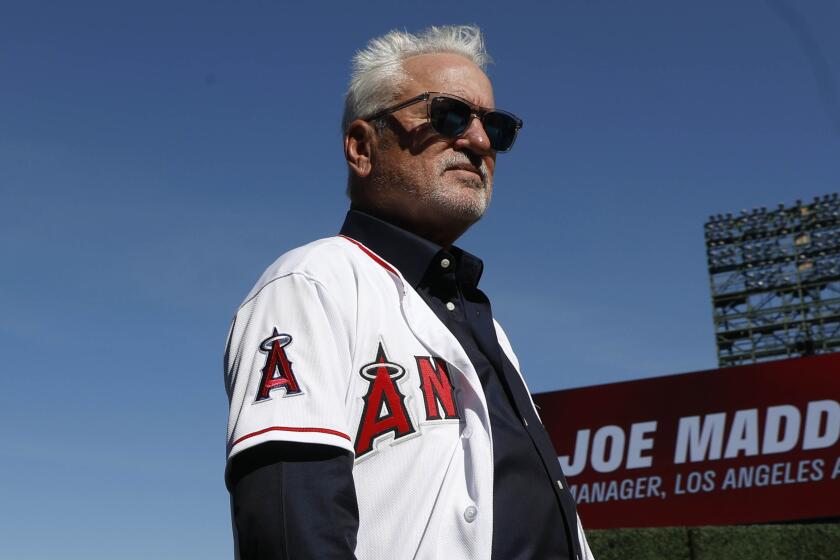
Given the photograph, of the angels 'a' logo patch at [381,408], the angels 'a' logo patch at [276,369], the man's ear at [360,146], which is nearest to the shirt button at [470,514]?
the angels 'a' logo patch at [381,408]

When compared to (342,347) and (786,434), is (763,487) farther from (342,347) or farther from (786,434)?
(342,347)

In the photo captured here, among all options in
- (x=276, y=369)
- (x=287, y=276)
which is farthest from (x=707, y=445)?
(x=276, y=369)

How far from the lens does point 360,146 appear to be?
282cm

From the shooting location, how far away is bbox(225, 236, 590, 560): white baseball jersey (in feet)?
6.18

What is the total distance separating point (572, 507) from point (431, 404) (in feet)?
1.72

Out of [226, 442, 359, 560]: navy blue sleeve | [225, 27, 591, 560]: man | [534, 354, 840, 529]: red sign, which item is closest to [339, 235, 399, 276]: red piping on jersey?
[225, 27, 591, 560]: man

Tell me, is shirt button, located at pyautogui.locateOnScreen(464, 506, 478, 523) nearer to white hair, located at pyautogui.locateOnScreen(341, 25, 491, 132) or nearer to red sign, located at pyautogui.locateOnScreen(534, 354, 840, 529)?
white hair, located at pyautogui.locateOnScreen(341, 25, 491, 132)

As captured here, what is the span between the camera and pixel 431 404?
206 cm

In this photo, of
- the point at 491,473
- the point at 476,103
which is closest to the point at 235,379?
the point at 491,473

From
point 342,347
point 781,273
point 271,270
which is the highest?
point 781,273

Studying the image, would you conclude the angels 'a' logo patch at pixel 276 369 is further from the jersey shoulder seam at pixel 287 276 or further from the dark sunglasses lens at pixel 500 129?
the dark sunglasses lens at pixel 500 129

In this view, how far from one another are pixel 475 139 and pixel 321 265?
2.68 ft

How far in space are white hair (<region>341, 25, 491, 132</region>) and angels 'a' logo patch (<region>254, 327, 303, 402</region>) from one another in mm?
1050

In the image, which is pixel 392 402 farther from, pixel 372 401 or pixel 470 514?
pixel 470 514
